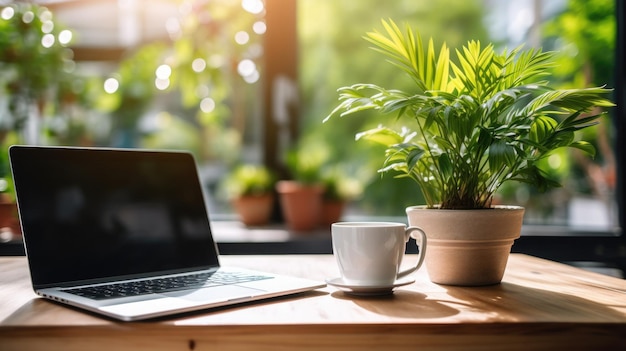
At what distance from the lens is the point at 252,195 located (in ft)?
7.70

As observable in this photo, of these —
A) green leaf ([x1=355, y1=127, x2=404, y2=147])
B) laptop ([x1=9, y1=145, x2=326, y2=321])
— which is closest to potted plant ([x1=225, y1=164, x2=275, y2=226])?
laptop ([x1=9, y1=145, x2=326, y2=321])

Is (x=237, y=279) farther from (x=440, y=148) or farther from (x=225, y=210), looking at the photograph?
(x=225, y=210)

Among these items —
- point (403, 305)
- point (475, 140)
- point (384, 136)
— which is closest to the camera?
point (403, 305)

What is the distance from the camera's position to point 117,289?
887 mm

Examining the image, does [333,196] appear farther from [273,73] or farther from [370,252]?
[370,252]

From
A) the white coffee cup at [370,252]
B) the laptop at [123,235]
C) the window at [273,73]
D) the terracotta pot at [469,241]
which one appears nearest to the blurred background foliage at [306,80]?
the window at [273,73]

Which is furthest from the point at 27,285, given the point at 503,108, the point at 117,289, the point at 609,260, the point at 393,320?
the point at 609,260

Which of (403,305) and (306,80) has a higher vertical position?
(306,80)

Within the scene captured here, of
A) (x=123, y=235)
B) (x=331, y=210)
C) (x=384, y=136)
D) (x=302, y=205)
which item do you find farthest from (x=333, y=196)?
(x=123, y=235)

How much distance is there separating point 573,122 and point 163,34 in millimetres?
1884

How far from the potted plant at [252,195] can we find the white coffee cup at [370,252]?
1.45 m

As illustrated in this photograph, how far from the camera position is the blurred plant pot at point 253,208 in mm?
2348

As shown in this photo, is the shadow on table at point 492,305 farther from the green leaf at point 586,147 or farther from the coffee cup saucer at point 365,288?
the green leaf at point 586,147

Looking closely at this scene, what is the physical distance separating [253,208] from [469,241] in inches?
57.7
